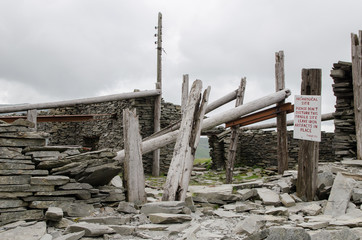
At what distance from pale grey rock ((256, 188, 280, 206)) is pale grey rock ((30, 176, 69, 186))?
10.8ft

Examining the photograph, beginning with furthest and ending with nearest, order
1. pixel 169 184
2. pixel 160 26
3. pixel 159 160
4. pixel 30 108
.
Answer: pixel 160 26 → pixel 159 160 → pixel 30 108 → pixel 169 184

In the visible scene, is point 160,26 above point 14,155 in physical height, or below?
above

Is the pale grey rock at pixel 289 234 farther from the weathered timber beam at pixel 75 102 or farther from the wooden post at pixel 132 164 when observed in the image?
the weathered timber beam at pixel 75 102

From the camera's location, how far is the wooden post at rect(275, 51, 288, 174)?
7.88 m

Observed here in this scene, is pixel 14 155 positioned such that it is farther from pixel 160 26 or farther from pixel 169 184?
pixel 160 26

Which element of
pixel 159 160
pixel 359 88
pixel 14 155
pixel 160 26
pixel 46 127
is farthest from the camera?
pixel 46 127

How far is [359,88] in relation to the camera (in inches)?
340

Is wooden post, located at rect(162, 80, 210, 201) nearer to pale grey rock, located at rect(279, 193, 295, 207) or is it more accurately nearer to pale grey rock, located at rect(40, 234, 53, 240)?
pale grey rock, located at rect(279, 193, 295, 207)

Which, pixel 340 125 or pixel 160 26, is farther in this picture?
pixel 160 26

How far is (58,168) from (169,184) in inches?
68.4

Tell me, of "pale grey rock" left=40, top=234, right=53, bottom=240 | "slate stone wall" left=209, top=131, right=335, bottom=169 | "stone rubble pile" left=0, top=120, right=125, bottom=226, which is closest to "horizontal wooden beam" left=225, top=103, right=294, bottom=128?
"stone rubble pile" left=0, top=120, right=125, bottom=226

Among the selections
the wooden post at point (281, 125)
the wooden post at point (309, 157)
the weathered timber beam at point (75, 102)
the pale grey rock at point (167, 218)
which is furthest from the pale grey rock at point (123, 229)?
the wooden post at point (281, 125)

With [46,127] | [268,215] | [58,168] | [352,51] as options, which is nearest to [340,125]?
[352,51]

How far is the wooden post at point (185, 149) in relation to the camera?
5379 mm
